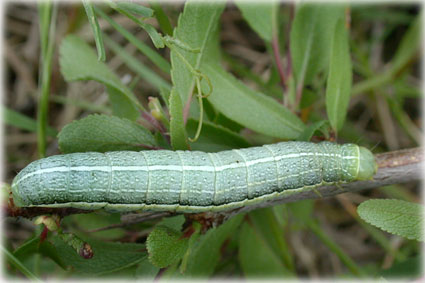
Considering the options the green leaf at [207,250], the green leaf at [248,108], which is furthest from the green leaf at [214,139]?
the green leaf at [207,250]

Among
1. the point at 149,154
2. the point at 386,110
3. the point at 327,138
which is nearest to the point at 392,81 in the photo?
the point at 386,110

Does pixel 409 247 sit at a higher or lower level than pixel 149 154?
lower

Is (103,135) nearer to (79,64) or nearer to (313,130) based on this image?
(79,64)

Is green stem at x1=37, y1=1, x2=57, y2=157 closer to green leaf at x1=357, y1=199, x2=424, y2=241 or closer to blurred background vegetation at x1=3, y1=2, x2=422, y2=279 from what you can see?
blurred background vegetation at x1=3, y1=2, x2=422, y2=279

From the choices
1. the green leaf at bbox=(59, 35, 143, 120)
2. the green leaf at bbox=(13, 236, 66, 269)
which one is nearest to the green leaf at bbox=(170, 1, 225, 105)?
the green leaf at bbox=(59, 35, 143, 120)

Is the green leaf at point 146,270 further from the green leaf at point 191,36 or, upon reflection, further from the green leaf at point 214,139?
the green leaf at point 191,36

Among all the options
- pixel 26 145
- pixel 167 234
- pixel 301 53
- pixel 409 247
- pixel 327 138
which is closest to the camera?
pixel 167 234

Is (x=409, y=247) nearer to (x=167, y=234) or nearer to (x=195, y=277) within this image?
(x=195, y=277)
